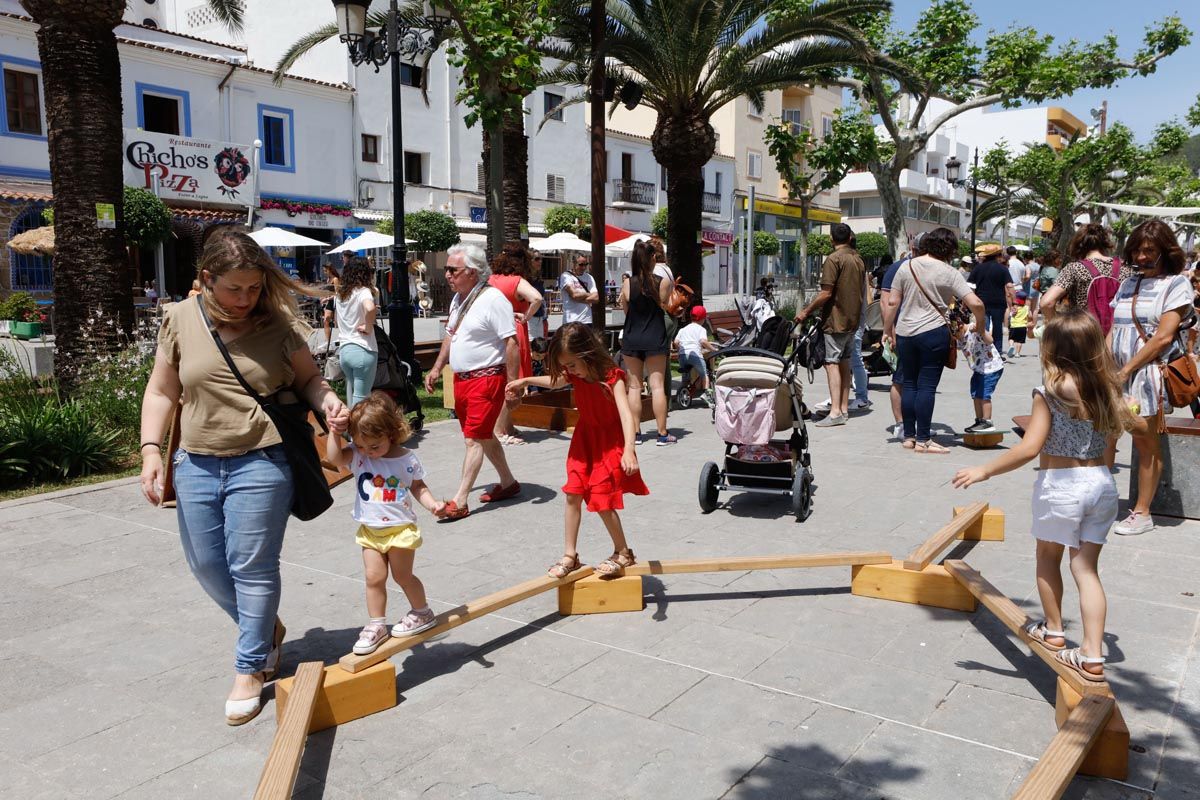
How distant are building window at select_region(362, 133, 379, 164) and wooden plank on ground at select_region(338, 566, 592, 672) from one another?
97.4ft

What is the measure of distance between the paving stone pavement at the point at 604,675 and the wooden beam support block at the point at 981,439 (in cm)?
242

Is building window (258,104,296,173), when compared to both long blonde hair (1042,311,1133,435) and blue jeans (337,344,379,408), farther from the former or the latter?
long blonde hair (1042,311,1133,435)

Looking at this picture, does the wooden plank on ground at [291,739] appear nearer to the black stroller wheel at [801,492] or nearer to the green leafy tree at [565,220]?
the black stroller wheel at [801,492]

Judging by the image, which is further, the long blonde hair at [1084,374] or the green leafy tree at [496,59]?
Result: the green leafy tree at [496,59]

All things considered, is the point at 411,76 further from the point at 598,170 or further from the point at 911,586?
the point at 911,586

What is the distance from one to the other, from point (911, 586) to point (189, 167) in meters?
26.2

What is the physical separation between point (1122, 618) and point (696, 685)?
2090 mm

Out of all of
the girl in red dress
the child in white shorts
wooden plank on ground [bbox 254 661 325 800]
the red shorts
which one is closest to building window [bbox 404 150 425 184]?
the red shorts

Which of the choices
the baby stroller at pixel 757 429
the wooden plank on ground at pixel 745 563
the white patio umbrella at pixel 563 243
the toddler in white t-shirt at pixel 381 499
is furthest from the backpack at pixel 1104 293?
the white patio umbrella at pixel 563 243

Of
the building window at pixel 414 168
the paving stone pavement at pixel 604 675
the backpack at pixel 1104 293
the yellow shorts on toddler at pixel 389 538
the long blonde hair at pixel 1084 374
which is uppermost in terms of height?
the building window at pixel 414 168

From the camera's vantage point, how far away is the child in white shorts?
11.4 ft

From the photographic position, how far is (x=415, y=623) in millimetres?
3826

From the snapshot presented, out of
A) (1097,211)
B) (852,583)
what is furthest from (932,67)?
(1097,211)

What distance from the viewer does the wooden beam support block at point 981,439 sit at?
830 centimetres
